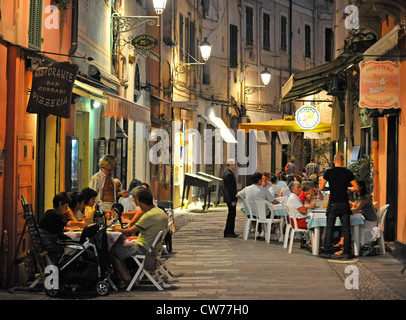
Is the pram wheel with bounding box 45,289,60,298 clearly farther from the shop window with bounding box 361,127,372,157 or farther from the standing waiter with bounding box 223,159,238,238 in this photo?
the shop window with bounding box 361,127,372,157

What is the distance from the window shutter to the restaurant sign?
536cm

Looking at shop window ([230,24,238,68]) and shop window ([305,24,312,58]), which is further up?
shop window ([305,24,312,58])

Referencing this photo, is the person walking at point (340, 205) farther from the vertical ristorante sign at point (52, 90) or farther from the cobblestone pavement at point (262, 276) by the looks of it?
the vertical ristorante sign at point (52, 90)

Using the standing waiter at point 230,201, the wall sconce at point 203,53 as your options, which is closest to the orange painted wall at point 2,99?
the standing waiter at point 230,201

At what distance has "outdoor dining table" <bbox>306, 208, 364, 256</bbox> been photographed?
14052mm

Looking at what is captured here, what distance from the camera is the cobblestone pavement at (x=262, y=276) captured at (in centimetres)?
998

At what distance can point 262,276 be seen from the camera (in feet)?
38.6

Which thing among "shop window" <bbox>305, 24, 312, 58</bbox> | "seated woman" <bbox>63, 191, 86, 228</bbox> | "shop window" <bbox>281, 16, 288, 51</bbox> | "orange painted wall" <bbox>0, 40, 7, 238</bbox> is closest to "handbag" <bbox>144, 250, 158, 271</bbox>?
"seated woman" <bbox>63, 191, 86, 228</bbox>

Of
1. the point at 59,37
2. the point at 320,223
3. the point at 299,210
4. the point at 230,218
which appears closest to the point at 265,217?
the point at 230,218

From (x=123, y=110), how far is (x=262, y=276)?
518cm

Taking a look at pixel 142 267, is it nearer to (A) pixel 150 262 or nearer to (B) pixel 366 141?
(A) pixel 150 262
